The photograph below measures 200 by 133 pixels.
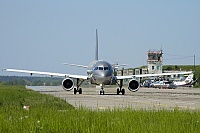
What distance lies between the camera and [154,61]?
563 feet

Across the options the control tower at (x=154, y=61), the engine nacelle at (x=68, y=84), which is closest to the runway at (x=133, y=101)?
the engine nacelle at (x=68, y=84)

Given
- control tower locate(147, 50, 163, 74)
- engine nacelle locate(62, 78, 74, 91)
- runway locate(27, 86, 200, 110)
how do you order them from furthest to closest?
control tower locate(147, 50, 163, 74) < engine nacelle locate(62, 78, 74, 91) < runway locate(27, 86, 200, 110)

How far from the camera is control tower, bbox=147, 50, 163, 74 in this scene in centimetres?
16816

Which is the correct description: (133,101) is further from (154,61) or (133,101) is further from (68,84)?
(154,61)

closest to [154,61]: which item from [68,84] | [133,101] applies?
[68,84]

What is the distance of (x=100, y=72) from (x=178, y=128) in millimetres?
35758

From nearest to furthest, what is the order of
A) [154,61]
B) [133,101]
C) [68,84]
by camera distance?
[133,101] → [68,84] → [154,61]

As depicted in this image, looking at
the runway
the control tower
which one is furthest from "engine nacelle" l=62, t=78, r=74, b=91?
the control tower

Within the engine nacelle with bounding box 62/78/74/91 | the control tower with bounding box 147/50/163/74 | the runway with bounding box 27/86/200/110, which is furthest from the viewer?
the control tower with bounding box 147/50/163/74

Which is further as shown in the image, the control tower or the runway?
the control tower

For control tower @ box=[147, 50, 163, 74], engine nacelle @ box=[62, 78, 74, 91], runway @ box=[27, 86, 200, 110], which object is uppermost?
control tower @ box=[147, 50, 163, 74]

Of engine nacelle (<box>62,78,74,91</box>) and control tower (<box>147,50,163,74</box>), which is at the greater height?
control tower (<box>147,50,163,74</box>)

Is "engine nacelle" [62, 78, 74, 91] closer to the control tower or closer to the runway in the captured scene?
the runway

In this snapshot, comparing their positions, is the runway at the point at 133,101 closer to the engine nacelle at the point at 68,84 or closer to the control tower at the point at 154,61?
the engine nacelle at the point at 68,84
